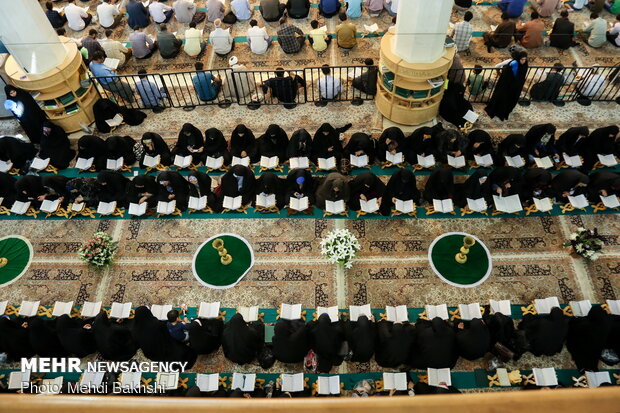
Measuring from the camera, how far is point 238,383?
23.1ft

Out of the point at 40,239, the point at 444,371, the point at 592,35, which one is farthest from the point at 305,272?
the point at 592,35

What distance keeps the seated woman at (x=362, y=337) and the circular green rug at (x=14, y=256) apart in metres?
6.46

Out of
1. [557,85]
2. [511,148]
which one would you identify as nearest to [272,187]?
[511,148]

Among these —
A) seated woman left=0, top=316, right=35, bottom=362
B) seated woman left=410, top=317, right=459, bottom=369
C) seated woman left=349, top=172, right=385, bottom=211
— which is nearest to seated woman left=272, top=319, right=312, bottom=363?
seated woman left=410, top=317, right=459, bottom=369

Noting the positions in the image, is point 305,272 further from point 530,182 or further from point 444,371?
point 530,182

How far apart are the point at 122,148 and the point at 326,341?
248 inches

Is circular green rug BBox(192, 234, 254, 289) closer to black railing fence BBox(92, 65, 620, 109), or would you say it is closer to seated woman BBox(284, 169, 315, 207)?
seated woman BBox(284, 169, 315, 207)

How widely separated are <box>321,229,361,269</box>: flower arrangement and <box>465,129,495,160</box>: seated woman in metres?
3.44

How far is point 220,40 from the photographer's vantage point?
39.9 feet

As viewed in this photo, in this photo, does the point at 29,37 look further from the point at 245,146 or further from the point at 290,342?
the point at 290,342

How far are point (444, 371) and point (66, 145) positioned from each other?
364 inches

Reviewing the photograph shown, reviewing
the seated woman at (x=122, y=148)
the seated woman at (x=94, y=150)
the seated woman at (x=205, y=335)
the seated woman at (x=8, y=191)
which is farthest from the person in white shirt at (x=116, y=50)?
the seated woman at (x=205, y=335)

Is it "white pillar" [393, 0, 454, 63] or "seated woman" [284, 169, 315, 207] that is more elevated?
"white pillar" [393, 0, 454, 63]

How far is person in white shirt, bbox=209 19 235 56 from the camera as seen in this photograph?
12.1 m
